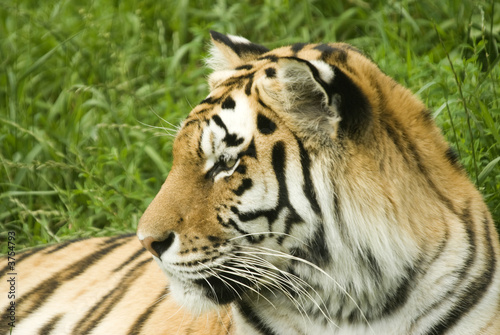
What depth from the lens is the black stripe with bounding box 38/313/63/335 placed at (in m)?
2.63

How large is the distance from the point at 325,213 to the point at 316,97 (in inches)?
12.5

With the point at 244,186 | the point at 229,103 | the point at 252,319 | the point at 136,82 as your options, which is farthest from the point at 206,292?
the point at 136,82

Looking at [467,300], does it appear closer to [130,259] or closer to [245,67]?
[245,67]

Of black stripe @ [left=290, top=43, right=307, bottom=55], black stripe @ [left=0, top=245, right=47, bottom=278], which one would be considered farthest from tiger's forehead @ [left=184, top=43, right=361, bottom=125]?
black stripe @ [left=0, top=245, right=47, bottom=278]

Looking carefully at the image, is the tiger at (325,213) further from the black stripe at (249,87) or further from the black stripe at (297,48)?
the black stripe at (297,48)

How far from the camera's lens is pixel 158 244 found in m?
1.96

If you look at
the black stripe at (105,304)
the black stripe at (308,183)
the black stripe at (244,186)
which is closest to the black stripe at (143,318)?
the black stripe at (105,304)

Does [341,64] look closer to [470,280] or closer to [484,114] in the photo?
[470,280]

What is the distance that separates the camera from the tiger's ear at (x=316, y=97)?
1.79 metres

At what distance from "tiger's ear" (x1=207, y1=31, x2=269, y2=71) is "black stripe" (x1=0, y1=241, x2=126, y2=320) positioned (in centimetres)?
92

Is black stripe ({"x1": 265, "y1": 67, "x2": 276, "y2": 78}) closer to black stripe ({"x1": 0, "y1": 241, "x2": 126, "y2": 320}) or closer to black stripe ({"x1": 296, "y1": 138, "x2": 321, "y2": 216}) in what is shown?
black stripe ({"x1": 296, "y1": 138, "x2": 321, "y2": 216})

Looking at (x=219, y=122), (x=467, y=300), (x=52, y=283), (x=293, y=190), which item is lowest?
(x=467, y=300)

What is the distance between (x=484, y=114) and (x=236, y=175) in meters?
1.29

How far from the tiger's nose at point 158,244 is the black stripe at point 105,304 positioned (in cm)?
69
